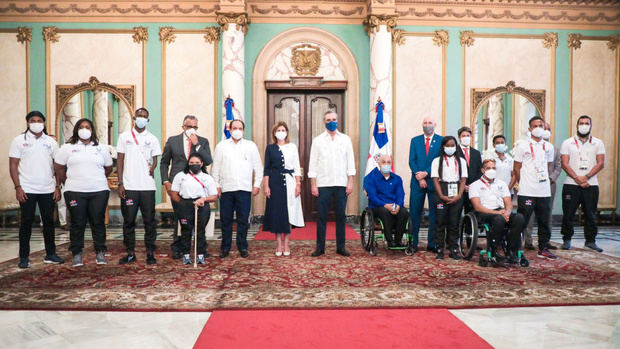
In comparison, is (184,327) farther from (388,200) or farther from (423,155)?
(423,155)

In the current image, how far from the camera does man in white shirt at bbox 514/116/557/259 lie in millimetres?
4617

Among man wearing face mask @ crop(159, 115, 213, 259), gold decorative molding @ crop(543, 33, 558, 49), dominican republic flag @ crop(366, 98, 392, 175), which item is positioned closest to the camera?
man wearing face mask @ crop(159, 115, 213, 259)

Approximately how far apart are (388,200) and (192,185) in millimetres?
2158

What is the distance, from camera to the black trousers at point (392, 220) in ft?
15.0

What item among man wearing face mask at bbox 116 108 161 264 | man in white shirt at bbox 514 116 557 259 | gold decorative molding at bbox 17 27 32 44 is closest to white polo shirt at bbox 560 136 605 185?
man in white shirt at bbox 514 116 557 259

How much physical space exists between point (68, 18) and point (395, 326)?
7.94 metres

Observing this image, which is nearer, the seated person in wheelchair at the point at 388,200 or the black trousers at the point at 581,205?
the seated person in wheelchair at the point at 388,200

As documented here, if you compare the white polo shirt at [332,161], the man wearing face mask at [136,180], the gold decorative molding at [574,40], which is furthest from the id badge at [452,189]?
the gold decorative molding at [574,40]

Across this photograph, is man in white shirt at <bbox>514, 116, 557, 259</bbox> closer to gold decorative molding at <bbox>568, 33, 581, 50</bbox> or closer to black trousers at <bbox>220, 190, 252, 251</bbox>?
black trousers at <bbox>220, 190, 252, 251</bbox>

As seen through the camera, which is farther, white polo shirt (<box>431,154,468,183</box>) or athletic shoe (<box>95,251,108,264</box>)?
white polo shirt (<box>431,154,468,183</box>)

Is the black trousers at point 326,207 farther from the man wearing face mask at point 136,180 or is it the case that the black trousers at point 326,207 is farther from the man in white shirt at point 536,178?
the man in white shirt at point 536,178

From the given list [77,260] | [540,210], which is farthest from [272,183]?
[540,210]

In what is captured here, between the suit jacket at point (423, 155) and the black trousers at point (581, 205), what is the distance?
1899 millimetres

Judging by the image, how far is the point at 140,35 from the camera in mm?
7535
